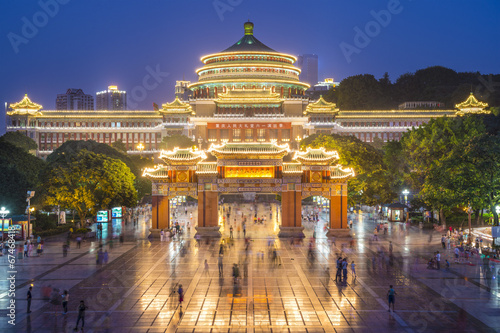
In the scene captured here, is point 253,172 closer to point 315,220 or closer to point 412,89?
point 315,220

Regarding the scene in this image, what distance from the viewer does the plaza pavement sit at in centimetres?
2256

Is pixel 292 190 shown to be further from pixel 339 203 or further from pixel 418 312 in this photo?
pixel 418 312

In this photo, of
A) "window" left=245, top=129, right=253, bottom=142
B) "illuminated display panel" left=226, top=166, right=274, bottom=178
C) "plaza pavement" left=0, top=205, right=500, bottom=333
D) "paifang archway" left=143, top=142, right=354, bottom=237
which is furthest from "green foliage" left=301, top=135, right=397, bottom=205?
"window" left=245, top=129, right=253, bottom=142

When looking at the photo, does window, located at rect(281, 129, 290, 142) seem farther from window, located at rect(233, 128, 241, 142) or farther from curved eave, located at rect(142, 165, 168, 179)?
curved eave, located at rect(142, 165, 168, 179)

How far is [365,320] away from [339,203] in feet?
95.7

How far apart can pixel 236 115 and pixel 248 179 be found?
213 feet

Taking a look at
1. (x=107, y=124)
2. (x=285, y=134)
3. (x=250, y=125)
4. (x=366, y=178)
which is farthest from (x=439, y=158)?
(x=107, y=124)

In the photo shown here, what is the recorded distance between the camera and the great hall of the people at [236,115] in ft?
380

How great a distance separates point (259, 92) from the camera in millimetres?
116938

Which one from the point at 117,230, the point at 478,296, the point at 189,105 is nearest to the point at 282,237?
the point at 117,230

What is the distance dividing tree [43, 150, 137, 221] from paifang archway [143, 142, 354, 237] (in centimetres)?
596

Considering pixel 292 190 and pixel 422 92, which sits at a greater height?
pixel 422 92

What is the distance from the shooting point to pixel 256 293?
27.8 meters

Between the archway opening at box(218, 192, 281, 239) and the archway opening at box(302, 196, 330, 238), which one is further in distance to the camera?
the archway opening at box(302, 196, 330, 238)
